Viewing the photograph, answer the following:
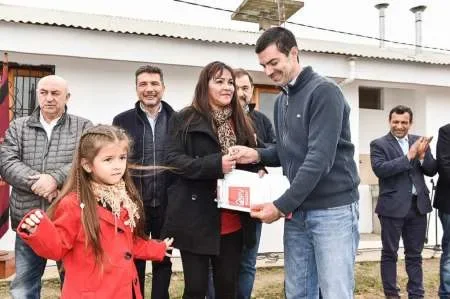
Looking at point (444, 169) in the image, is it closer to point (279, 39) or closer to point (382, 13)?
point (279, 39)

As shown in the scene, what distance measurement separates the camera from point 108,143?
8.20ft

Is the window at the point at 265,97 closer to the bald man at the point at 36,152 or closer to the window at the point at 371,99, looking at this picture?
the window at the point at 371,99

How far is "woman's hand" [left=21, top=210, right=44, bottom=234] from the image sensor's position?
2.10m

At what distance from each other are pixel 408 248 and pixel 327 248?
234 cm

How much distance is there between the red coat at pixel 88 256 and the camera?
231cm

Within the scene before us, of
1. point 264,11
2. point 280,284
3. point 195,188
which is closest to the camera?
point 195,188

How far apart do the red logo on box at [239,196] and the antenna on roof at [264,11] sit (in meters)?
7.72

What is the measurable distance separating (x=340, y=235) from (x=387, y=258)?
219 cm

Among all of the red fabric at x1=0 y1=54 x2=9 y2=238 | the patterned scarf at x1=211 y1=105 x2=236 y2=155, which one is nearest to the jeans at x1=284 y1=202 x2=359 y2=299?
the patterned scarf at x1=211 y1=105 x2=236 y2=155

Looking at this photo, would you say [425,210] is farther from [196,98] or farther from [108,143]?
[108,143]

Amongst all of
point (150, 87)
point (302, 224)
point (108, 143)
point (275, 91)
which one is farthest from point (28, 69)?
point (302, 224)

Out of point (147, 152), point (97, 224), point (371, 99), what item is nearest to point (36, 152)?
point (147, 152)

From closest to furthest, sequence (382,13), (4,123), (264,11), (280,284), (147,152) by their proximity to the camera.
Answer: (147,152)
(4,123)
(280,284)
(264,11)
(382,13)

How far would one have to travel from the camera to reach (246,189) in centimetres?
275
